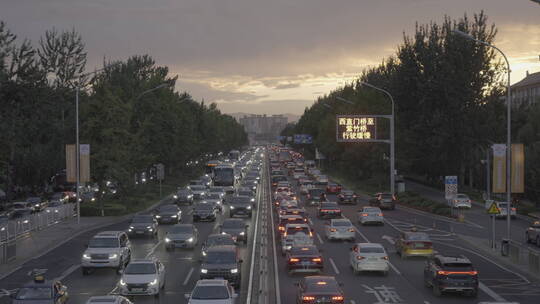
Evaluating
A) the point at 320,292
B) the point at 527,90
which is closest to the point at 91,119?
the point at 320,292

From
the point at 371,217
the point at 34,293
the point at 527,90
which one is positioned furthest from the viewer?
the point at 527,90

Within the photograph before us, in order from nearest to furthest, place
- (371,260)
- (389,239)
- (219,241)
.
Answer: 1. (371,260)
2. (219,241)
3. (389,239)

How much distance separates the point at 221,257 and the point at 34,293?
7642 mm

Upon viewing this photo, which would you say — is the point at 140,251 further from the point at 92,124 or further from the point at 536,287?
the point at 92,124

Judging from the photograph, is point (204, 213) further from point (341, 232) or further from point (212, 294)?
point (212, 294)

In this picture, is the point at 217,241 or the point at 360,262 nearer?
the point at 360,262

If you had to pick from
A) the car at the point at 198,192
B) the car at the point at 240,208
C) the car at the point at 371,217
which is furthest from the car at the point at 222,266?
the car at the point at 198,192

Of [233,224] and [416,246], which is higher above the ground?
[233,224]

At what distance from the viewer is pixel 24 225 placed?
45156 millimetres

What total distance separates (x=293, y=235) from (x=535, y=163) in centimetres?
3753

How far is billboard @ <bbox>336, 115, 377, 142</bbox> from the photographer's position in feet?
221

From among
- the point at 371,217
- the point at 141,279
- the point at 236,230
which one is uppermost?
the point at 141,279

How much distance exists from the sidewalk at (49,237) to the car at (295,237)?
13084 millimetres

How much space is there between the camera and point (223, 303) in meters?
19.6
